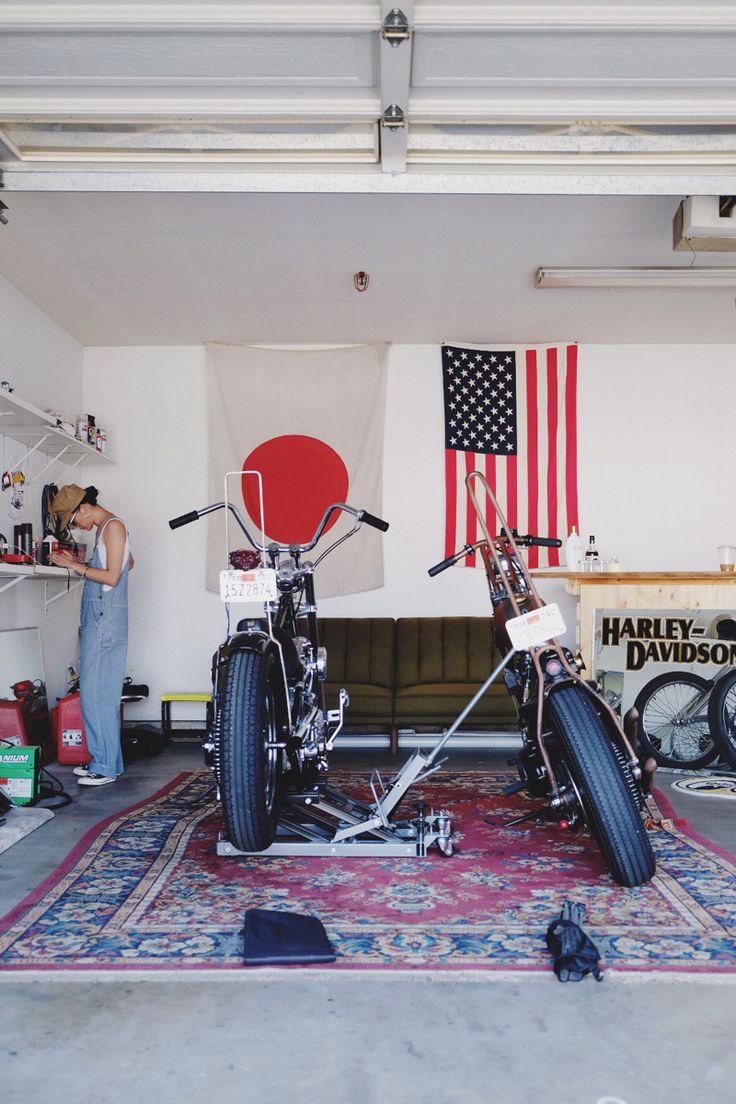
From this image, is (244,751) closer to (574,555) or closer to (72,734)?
(72,734)

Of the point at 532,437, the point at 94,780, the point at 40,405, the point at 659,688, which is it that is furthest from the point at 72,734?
the point at 532,437

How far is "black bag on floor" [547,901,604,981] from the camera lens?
2.24 m

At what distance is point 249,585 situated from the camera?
3109mm

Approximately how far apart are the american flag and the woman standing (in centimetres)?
266

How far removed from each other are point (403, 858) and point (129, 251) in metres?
3.56

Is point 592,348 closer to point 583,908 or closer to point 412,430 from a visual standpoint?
point 412,430

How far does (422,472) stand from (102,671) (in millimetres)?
2945

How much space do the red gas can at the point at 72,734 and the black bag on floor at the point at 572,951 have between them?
11.5ft

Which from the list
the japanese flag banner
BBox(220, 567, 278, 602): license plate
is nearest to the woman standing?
the japanese flag banner

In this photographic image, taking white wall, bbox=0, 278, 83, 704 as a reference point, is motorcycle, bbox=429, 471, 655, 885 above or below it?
below

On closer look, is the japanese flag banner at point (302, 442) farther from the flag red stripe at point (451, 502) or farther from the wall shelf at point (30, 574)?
the wall shelf at point (30, 574)

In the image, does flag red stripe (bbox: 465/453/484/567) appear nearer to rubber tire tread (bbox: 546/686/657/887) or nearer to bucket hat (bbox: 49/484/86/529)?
bucket hat (bbox: 49/484/86/529)

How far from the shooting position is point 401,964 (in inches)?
92.4

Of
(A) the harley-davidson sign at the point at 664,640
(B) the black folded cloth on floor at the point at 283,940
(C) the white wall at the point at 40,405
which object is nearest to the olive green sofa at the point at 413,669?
(A) the harley-davidson sign at the point at 664,640
